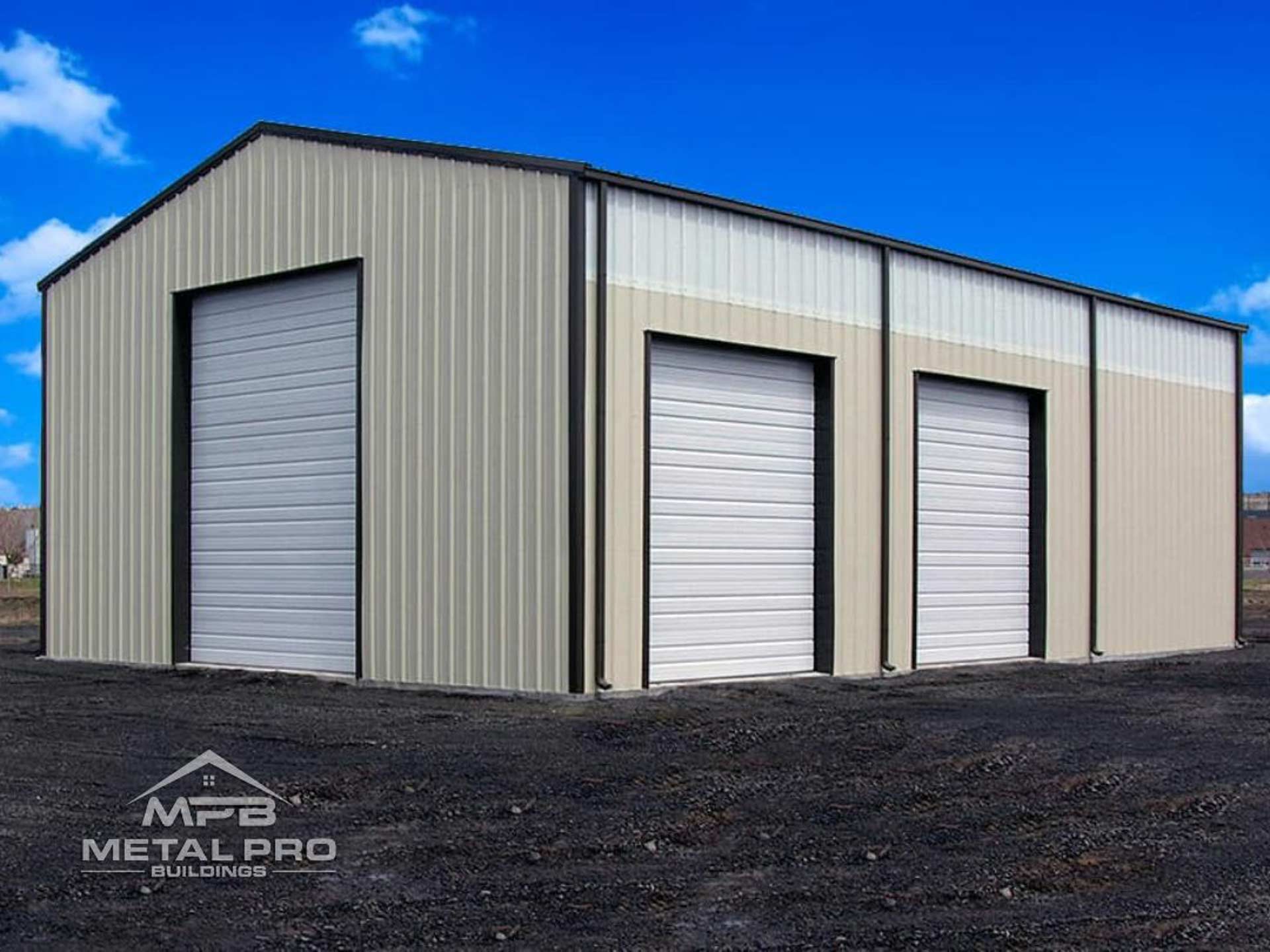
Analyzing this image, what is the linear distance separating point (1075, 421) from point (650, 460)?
8400 mm

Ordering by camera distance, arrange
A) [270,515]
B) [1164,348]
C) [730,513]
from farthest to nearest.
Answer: [1164,348] → [270,515] → [730,513]

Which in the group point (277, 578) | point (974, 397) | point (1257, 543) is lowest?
point (1257, 543)

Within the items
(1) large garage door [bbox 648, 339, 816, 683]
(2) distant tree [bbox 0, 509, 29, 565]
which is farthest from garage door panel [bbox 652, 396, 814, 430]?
(2) distant tree [bbox 0, 509, 29, 565]

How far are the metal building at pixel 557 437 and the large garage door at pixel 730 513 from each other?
39 mm

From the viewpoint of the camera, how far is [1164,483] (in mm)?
22219

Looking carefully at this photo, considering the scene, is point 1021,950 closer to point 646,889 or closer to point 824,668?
point 646,889

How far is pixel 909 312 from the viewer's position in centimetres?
1786

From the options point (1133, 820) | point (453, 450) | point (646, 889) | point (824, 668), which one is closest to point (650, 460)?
point (453, 450)

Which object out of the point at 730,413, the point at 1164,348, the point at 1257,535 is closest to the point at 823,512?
the point at 730,413

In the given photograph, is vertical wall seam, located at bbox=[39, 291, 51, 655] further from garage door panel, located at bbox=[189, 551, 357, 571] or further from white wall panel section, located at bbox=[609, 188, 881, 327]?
white wall panel section, located at bbox=[609, 188, 881, 327]

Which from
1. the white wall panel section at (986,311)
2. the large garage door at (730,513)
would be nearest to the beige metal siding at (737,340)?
the large garage door at (730,513)

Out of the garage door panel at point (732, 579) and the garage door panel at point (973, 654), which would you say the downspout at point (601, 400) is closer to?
the garage door panel at point (732, 579)

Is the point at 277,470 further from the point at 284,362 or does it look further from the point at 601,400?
the point at 601,400

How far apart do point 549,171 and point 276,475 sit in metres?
5.28
